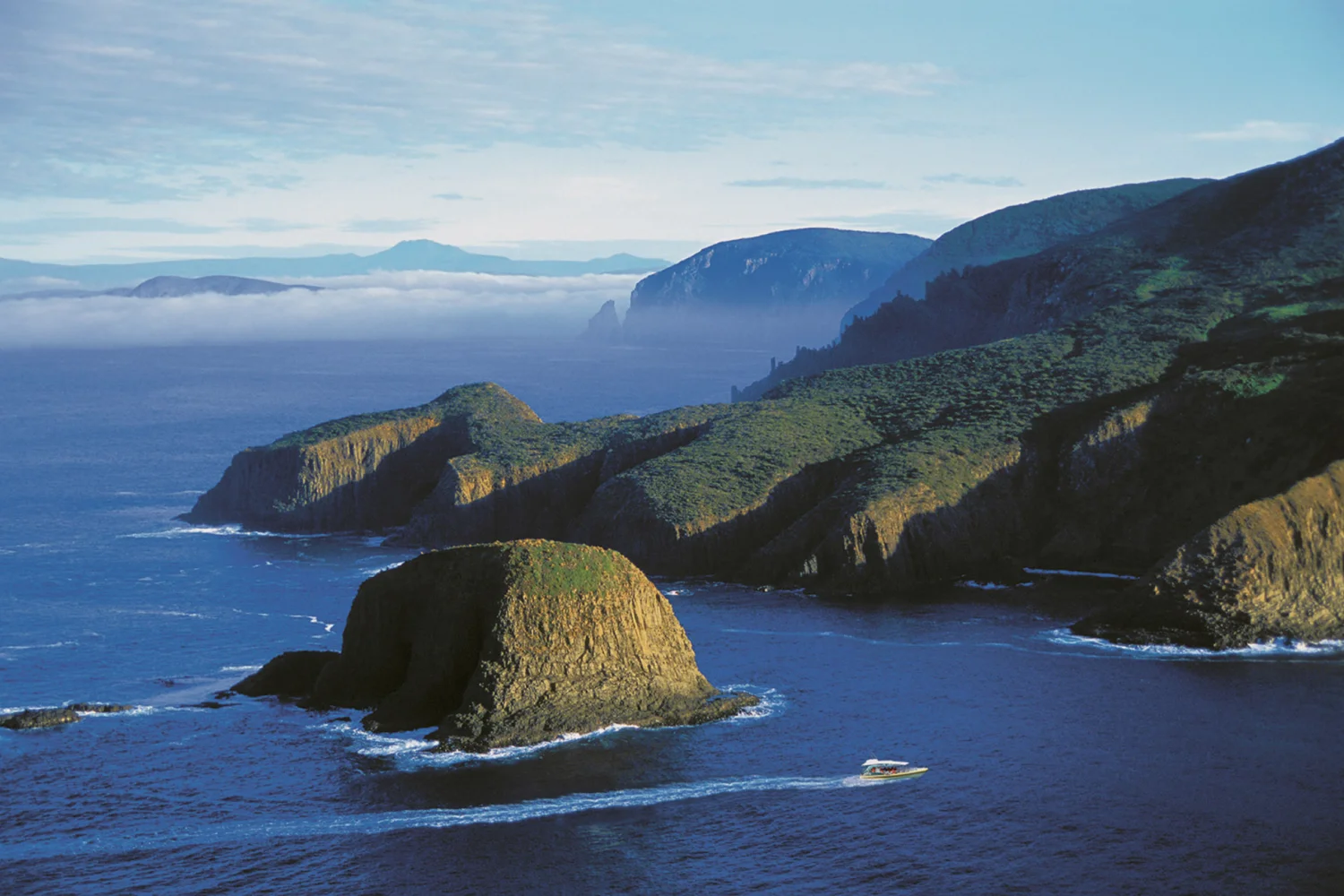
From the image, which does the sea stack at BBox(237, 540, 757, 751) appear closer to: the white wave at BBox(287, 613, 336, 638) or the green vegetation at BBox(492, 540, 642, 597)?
the green vegetation at BBox(492, 540, 642, 597)

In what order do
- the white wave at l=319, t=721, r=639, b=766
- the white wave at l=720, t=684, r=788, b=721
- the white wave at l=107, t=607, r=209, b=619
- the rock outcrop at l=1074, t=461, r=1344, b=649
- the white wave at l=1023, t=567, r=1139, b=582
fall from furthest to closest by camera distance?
the white wave at l=1023, t=567, r=1139, b=582, the white wave at l=107, t=607, r=209, b=619, the rock outcrop at l=1074, t=461, r=1344, b=649, the white wave at l=720, t=684, r=788, b=721, the white wave at l=319, t=721, r=639, b=766

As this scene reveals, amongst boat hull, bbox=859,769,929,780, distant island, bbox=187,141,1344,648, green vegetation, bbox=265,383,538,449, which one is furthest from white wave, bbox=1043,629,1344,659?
green vegetation, bbox=265,383,538,449

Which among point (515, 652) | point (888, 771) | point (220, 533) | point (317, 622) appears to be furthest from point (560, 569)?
point (220, 533)

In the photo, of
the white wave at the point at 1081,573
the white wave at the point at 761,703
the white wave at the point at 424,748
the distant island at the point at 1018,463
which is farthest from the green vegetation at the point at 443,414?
the white wave at the point at 424,748

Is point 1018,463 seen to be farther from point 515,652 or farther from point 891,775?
point 515,652

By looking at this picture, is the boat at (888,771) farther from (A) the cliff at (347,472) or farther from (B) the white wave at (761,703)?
(A) the cliff at (347,472)

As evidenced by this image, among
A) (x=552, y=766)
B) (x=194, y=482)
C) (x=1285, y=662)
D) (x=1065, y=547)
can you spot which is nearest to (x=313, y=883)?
(x=552, y=766)
